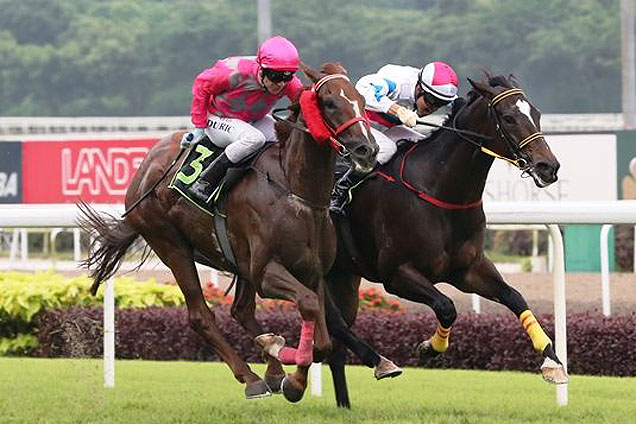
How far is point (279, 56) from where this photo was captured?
6172 millimetres

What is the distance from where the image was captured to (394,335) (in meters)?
8.66

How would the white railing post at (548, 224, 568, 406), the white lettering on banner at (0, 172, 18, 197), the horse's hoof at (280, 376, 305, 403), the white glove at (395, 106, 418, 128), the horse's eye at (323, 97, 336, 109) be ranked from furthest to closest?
1. the white lettering on banner at (0, 172, 18, 197)
2. the white railing post at (548, 224, 568, 406)
3. the white glove at (395, 106, 418, 128)
4. the horse's hoof at (280, 376, 305, 403)
5. the horse's eye at (323, 97, 336, 109)

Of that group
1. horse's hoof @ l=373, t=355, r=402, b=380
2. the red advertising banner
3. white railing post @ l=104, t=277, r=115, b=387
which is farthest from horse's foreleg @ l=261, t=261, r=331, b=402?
the red advertising banner

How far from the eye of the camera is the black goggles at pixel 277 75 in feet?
20.5

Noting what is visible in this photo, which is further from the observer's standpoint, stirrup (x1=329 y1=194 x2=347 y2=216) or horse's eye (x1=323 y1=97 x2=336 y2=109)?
stirrup (x1=329 y1=194 x2=347 y2=216)

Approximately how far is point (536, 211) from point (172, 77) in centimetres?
3280

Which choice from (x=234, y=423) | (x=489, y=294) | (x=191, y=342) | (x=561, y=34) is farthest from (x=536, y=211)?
(x=561, y=34)

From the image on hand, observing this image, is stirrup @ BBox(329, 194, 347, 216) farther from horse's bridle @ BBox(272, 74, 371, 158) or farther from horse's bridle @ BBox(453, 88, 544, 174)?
horse's bridle @ BBox(272, 74, 371, 158)

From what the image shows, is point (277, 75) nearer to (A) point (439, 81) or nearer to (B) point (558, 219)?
(A) point (439, 81)

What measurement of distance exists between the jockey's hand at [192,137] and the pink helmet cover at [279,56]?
662 millimetres

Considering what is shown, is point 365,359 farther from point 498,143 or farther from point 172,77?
Result: point 172,77

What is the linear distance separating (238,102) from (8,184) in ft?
35.4

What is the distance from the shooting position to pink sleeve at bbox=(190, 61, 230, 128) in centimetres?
653

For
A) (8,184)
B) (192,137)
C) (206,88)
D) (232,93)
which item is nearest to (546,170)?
(232,93)
